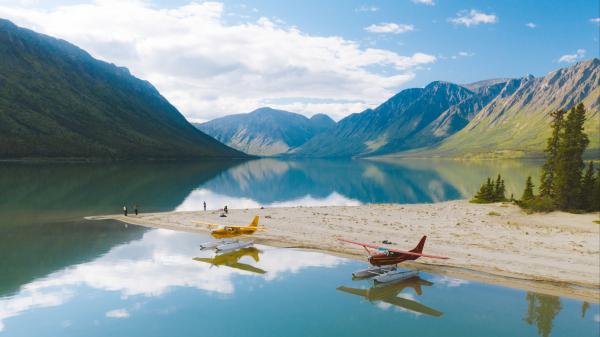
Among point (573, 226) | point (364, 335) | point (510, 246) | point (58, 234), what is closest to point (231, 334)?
point (364, 335)

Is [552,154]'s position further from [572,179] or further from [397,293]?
[397,293]

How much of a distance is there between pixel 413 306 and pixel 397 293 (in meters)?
2.65

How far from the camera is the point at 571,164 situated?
2549 inches

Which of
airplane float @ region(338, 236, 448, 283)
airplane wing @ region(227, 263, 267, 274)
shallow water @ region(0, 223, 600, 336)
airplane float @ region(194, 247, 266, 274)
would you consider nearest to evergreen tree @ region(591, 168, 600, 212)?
shallow water @ region(0, 223, 600, 336)

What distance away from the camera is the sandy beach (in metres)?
35.1

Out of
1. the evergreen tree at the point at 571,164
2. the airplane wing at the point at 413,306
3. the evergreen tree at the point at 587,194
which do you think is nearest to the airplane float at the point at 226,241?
the airplane wing at the point at 413,306

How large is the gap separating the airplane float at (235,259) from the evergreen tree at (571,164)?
52.8 metres

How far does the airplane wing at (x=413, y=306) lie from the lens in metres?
29.0

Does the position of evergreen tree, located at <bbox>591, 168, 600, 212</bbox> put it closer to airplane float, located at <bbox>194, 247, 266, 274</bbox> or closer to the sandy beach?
the sandy beach

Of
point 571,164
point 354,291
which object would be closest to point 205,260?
point 354,291

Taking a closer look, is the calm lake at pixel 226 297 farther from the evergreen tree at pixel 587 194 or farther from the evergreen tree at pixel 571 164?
the evergreen tree at pixel 587 194

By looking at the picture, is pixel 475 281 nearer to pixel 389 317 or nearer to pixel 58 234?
pixel 389 317

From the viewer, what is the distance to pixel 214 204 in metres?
90.2

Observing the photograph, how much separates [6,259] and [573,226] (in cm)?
6910
